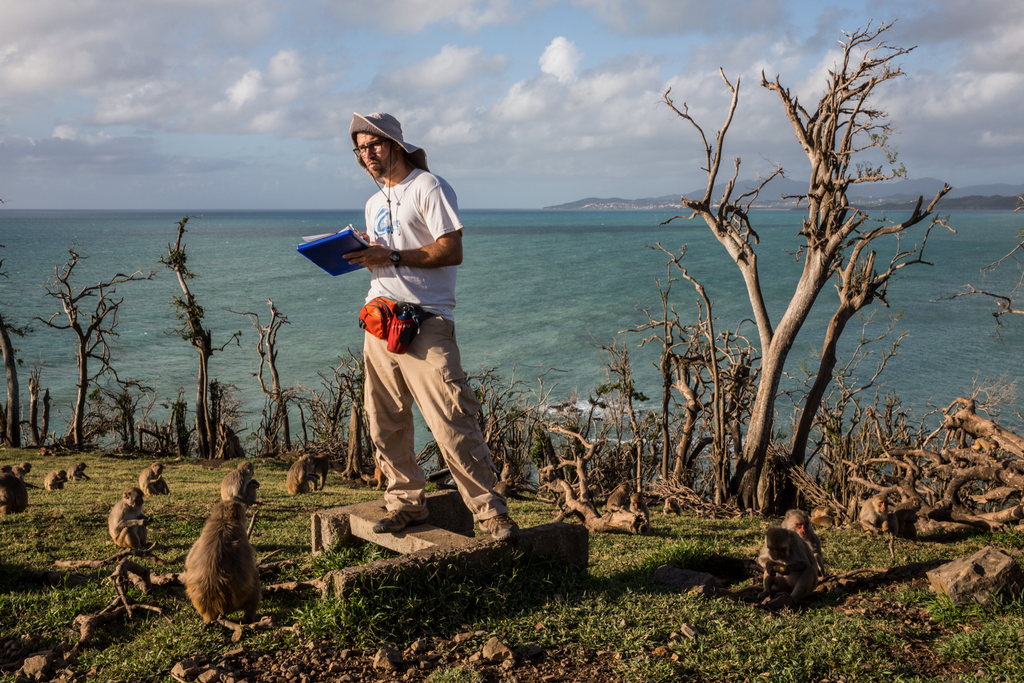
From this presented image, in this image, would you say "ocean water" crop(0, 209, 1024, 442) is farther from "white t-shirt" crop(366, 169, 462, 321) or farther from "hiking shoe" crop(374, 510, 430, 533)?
"hiking shoe" crop(374, 510, 430, 533)

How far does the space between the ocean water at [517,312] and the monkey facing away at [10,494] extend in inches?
270

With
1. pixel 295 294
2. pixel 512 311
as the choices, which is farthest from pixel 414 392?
pixel 295 294

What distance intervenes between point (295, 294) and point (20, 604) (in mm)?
57533

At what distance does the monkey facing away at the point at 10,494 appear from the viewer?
7.20 m

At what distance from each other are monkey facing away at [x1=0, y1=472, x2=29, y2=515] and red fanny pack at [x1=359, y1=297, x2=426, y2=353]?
5327 millimetres

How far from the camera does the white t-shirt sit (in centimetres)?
431

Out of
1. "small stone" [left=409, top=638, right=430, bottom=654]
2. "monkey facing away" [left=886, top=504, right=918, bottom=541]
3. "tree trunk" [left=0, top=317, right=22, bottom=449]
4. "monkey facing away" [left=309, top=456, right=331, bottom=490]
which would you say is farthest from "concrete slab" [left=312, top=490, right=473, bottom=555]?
"tree trunk" [left=0, top=317, right=22, bottom=449]

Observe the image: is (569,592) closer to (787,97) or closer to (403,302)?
(403,302)

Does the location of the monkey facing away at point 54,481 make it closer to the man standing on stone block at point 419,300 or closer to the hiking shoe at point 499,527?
the man standing on stone block at point 419,300

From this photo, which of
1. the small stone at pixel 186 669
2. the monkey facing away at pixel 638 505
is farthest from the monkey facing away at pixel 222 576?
the monkey facing away at pixel 638 505

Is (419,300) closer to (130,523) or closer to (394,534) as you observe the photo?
(394,534)

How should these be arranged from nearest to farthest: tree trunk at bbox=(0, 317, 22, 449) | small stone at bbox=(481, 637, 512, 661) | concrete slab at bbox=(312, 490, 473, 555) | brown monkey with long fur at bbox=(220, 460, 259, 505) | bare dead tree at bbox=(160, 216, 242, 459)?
small stone at bbox=(481, 637, 512, 661) → concrete slab at bbox=(312, 490, 473, 555) → brown monkey with long fur at bbox=(220, 460, 259, 505) → bare dead tree at bbox=(160, 216, 242, 459) → tree trunk at bbox=(0, 317, 22, 449)

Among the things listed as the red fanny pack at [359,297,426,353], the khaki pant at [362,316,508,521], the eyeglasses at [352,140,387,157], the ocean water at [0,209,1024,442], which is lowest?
the ocean water at [0,209,1024,442]

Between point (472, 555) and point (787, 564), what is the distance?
217 centimetres
